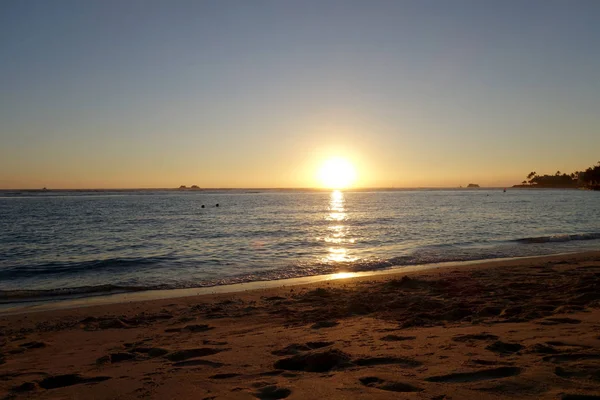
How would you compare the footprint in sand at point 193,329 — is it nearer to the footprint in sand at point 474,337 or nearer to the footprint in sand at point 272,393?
the footprint in sand at point 272,393

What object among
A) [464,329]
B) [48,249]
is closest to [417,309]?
[464,329]

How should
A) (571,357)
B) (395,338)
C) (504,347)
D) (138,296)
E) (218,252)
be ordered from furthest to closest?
(218,252) → (138,296) → (395,338) → (504,347) → (571,357)

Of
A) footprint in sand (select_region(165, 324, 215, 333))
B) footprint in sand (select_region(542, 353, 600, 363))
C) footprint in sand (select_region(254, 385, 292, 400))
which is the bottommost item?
footprint in sand (select_region(165, 324, 215, 333))

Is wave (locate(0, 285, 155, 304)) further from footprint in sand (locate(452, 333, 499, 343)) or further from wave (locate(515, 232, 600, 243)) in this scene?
wave (locate(515, 232, 600, 243))

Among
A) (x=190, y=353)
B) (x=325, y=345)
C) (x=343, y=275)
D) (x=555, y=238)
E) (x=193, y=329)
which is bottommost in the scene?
(x=343, y=275)

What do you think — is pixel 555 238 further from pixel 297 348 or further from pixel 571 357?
pixel 297 348

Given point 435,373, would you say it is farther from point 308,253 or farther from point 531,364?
point 308,253

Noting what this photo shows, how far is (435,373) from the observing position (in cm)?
501

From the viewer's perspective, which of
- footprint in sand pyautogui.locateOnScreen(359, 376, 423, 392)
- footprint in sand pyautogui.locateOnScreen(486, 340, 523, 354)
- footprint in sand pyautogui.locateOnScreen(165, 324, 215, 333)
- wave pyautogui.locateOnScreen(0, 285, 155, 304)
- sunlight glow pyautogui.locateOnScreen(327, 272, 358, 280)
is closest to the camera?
footprint in sand pyautogui.locateOnScreen(359, 376, 423, 392)

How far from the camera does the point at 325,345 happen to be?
6574 mm

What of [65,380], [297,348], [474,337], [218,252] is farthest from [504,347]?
[218,252]

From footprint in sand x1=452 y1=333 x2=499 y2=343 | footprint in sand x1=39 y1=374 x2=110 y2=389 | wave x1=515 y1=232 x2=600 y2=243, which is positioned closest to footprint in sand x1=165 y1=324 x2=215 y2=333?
footprint in sand x1=39 y1=374 x2=110 y2=389

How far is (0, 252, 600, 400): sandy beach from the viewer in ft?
15.7

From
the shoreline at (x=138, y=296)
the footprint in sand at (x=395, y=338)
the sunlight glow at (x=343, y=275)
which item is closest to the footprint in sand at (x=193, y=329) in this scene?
the footprint in sand at (x=395, y=338)
